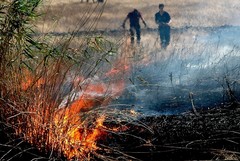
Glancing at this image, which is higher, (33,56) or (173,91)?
(33,56)

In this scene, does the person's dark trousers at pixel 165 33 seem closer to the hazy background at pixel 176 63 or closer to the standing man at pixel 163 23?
the standing man at pixel 163 23

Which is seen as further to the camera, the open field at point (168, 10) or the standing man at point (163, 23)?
the open field at point (168, 10)

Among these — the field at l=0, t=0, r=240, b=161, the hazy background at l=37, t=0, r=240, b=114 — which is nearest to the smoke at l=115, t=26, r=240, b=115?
the hazy background at l=37, t=0, r=240, b=114

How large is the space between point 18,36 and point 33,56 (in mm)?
525

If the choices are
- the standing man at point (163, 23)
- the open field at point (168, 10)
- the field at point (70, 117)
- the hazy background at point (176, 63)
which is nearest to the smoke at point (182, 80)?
the hazy background at point (176, 63)

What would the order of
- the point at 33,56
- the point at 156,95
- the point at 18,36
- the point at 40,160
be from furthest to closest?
the point at 156,95 < the point at 33,56 < the point at 18,36 < the point at 40,160

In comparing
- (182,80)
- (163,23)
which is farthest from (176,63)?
(163,23)

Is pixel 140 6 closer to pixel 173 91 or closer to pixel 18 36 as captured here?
pixel 173 91

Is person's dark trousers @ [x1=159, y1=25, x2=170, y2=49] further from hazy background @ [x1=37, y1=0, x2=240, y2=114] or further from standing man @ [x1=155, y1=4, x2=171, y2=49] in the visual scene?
hazy background @ [x1=37, y1=0, x2=240, y2=114]

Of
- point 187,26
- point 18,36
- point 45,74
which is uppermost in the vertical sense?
point 18,36

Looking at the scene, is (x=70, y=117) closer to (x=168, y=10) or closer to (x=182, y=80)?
(x=182, y=80)

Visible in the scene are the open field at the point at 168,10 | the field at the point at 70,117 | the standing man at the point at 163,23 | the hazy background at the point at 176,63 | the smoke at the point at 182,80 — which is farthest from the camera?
the open field at the point at 168,10

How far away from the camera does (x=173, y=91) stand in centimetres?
977

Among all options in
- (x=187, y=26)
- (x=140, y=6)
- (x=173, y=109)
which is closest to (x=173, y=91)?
(x=173, y=109)
